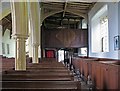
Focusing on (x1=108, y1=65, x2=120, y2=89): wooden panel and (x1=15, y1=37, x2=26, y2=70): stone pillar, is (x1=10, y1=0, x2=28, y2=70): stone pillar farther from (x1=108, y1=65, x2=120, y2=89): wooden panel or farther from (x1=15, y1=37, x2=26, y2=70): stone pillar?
(x1=108, y1=65, x2=120, y2=89): wooden panel

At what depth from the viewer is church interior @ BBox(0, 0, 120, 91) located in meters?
3.81

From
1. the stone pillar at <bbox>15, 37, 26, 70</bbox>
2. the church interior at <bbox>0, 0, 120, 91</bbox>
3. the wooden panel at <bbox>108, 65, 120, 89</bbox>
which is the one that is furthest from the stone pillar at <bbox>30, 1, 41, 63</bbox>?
the wooden panel at <bbox>108, 65, 120, 89</bbox>

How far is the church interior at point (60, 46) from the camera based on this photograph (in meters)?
3.81

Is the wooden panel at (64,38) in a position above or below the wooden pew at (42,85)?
above

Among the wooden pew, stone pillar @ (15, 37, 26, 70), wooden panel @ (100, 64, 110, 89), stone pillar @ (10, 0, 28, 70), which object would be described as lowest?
wooden panel @ (100, 64, 110, 89)

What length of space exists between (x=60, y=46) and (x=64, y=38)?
66cm

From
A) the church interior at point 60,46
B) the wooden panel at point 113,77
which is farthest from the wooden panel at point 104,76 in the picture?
the wooden panel at point 113,77

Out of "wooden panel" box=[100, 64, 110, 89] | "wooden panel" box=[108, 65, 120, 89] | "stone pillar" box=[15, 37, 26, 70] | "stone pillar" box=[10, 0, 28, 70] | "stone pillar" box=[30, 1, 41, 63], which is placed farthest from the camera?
"stone pillar" box=[30, 1, 41, 63]

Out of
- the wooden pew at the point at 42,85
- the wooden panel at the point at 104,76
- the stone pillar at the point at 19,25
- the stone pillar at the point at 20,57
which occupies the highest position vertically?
the stone pillar at the point at 19,25

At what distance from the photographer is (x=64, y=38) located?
16891 mm

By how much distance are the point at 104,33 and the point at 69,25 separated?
29.5ft

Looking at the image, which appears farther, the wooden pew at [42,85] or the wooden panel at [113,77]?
the wooden panel at [113,77]

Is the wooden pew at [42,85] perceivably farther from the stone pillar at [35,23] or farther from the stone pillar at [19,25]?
the stone pillar at [35,23]

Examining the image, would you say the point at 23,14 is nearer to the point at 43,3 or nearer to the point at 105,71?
the point at 105,71
